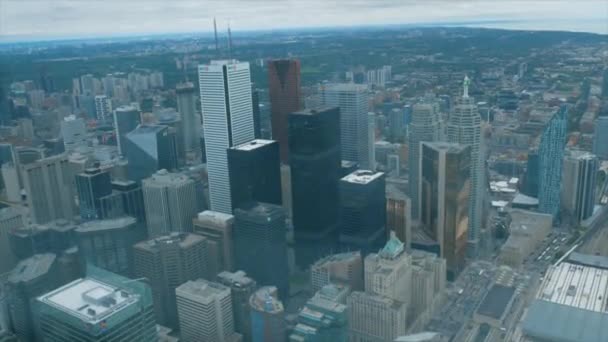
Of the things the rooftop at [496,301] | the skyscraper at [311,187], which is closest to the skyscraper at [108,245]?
the skyscraper at [311,187]

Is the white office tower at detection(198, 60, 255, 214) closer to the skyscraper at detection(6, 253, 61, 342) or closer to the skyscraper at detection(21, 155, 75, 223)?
the skyscraper at detection(21, 155, 75, 223)

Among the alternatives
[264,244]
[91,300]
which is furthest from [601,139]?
[91,300]

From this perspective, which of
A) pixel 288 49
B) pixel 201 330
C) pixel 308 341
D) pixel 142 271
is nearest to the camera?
pixel 308 341

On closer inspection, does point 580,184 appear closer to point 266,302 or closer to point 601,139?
point 601,139

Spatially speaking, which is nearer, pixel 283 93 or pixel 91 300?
pixel 91 300

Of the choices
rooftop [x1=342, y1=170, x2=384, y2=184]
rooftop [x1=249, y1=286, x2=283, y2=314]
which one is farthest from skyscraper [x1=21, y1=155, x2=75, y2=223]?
rooftop [x1=342, y1=170, x2=384, y2=184]

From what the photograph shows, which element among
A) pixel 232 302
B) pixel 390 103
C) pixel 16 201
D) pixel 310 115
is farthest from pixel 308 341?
pixel 390 103

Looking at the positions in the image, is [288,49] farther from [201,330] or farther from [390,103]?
[201,330]
